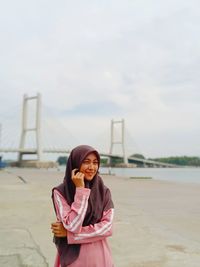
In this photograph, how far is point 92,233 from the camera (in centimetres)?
180

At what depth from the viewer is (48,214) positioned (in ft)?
22.3

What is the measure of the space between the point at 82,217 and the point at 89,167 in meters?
0.24

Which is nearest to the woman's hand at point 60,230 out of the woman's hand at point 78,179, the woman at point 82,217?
the woman at point 82,217

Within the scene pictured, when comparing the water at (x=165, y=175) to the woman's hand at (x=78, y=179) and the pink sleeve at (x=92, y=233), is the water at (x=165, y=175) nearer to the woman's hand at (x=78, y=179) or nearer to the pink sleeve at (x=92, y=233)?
the pink sleeve at (x=92, y=233)

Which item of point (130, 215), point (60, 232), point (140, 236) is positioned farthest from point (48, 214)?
point (60, 232)

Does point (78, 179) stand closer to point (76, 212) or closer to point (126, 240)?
point (76, 212)

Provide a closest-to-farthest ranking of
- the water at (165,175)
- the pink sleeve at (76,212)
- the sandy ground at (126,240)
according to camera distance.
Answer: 1. the pink sleeve at (76,212)
2. the sandy ground at (126,240)
3. the water at (165,175)

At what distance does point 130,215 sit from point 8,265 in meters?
3.79

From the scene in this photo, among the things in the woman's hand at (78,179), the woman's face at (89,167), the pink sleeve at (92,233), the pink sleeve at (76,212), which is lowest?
the pink sleeve at (92,233)

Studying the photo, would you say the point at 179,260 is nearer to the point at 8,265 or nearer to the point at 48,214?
the point at 8,265

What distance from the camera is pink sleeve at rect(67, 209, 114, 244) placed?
5.90ft

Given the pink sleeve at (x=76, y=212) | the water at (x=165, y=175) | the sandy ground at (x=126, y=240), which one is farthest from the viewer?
the water at (x=165, y=175)

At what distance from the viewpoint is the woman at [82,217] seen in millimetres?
1784

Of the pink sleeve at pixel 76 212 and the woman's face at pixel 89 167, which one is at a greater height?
the woman's face at pixel 89 167
